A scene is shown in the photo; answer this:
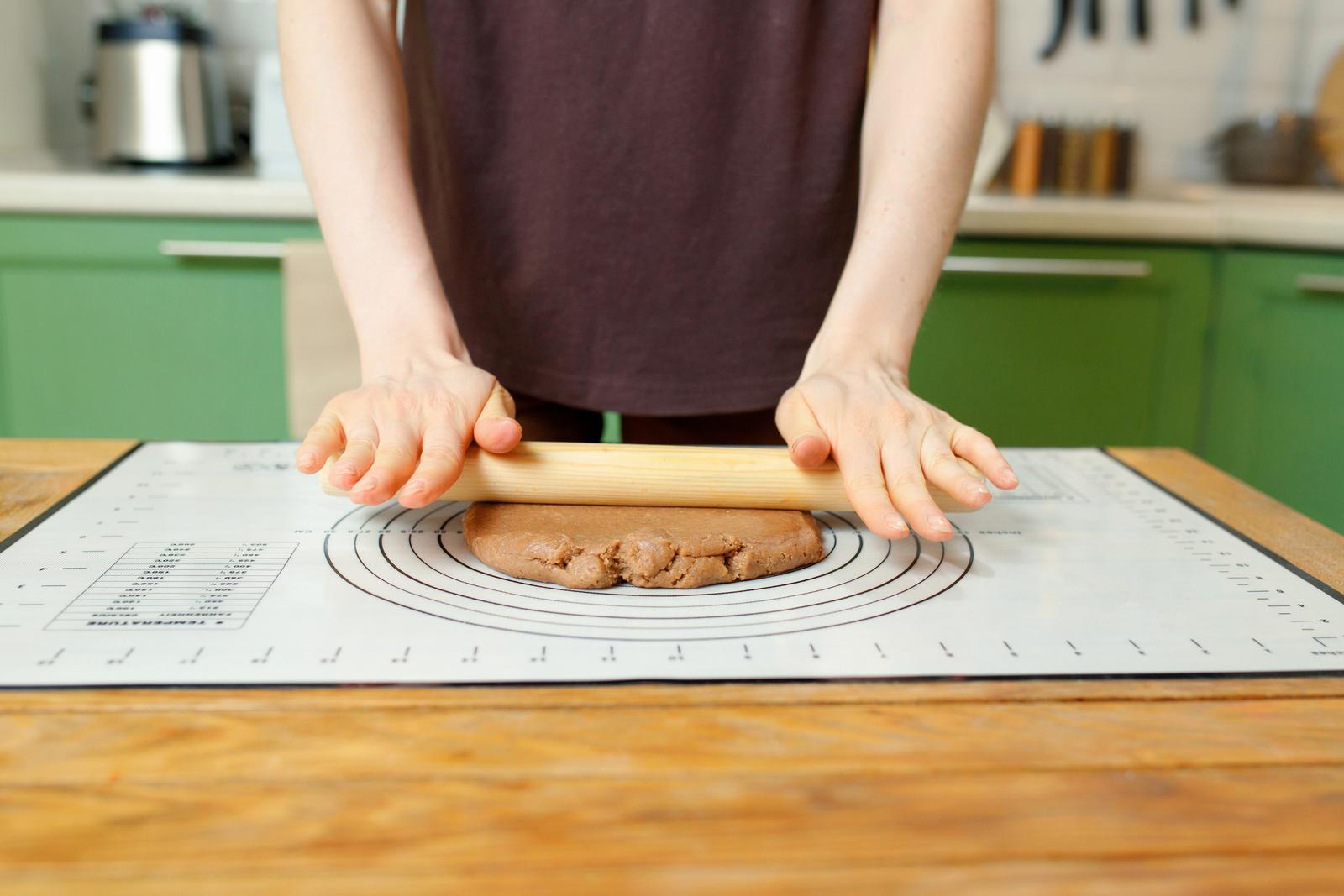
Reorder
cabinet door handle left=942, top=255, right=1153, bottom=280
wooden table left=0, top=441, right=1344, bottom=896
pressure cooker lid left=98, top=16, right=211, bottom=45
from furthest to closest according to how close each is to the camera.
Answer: pressure cooker lid left=98, top=16, right=211, bottom=45 < cabinet door handle left=942, top=255, right=1153, bottom=280 < wooden table left=0, top=441, right=1344, bottom=896

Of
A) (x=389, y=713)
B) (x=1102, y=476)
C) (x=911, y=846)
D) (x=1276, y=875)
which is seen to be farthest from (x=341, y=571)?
(x=1102, y=476)

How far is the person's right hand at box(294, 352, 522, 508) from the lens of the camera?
0.61m

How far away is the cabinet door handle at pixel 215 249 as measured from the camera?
1585mm

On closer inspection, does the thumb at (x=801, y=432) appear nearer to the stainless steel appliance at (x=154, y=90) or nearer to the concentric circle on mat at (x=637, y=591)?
the concentric circle on mat at (x=637, y=591)

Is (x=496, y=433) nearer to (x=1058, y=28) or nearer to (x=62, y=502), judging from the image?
(x=62, y=502)

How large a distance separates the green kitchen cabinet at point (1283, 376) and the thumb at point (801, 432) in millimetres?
1209

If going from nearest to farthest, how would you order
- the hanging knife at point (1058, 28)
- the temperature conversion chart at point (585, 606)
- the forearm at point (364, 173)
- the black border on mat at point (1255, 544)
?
the temperature conversion chart at point (585, 606) → the black border on mat at point (1255, 544) → the forearm at point (364, 173) → the hanging knife at point (1058, 28)

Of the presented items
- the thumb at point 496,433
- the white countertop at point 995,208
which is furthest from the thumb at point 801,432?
the white countertop at point 995,208

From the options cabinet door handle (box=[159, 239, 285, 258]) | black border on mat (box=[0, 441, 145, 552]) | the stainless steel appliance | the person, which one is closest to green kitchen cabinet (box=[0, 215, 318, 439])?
cabinet door handle (box=[159, 239, 285, 258])

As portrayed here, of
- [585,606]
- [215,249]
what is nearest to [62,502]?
[585,606]

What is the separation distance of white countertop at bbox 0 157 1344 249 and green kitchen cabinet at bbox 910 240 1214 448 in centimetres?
3

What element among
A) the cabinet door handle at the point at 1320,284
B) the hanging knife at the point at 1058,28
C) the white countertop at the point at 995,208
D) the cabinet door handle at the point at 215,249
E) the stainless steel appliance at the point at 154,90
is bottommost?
the cabinet door handle at the point at 1320,284

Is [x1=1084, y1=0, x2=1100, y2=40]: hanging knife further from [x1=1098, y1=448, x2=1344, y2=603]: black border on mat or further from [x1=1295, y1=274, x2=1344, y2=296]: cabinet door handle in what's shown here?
[x1=1098, y1=448, x2=1344, y2=603]: black border on mat

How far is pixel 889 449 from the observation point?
66cm
